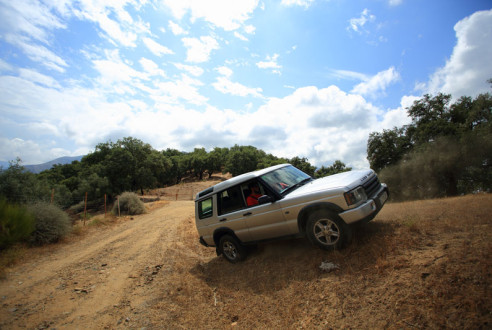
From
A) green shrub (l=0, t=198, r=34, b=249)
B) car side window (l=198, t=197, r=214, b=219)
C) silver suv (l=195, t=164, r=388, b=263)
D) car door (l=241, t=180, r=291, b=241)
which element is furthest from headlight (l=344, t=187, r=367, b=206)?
green shrub (l=0, t=198, r=34, b=249)

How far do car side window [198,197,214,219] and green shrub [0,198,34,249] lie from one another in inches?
337

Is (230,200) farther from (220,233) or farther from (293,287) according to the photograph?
(293,287)

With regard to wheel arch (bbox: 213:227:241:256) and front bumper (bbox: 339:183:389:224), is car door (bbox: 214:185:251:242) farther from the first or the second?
front bumper (bbox: 339:183:389:224)

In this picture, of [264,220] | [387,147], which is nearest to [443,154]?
[387,147]

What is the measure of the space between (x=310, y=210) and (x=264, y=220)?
1092mm

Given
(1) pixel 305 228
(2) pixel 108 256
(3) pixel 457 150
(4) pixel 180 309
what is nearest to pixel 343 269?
(1) pixel 305 228

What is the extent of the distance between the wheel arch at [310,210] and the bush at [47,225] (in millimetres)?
11865

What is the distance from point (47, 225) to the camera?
34.7ft

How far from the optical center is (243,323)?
369 centimetres

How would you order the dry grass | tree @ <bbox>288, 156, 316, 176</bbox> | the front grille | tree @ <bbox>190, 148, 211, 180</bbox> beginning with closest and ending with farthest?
the dry grass, the front grille, tree @ <bbox>288, 156, 316, 176</bbox>, tree @ <bbox>190, 148, 211, 180</bbox>

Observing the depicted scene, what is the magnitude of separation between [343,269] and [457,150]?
21.5 m

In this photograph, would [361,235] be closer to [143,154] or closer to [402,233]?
[402,233]

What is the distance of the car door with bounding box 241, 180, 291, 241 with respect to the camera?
4.65 m

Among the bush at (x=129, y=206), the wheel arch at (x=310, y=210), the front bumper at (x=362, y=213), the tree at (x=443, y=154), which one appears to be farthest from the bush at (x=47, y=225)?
the tree at (x=443, y=154)
